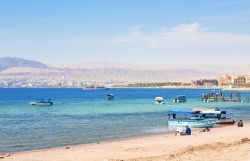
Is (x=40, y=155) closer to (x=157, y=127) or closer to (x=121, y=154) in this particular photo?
(x=121, y=154)

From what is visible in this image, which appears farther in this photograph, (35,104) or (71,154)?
(35,104)

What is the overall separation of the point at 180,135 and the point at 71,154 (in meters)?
16.2

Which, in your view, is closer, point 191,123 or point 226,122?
point 191,123

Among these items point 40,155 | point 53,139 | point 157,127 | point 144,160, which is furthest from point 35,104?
point 144,160

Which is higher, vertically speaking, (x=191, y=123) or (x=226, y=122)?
(x=191, y=123)

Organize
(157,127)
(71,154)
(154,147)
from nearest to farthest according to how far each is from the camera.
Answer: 1. (71,154)
2. (154,147)
3. (157,127)

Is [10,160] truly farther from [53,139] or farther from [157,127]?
[157,127]

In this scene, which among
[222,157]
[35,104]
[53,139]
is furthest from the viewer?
[35,104]

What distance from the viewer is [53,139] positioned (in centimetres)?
4616

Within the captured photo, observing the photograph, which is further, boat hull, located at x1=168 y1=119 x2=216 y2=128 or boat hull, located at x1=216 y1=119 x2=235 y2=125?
boat hull, located at x1=216 y1=119 x2=235 y2=125

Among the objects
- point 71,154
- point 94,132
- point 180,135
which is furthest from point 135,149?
point 94,132

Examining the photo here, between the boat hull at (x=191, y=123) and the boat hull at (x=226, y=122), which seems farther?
the boat hull at (x=226, y=122)

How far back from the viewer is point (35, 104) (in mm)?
123938

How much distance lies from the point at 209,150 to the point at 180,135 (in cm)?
1640
